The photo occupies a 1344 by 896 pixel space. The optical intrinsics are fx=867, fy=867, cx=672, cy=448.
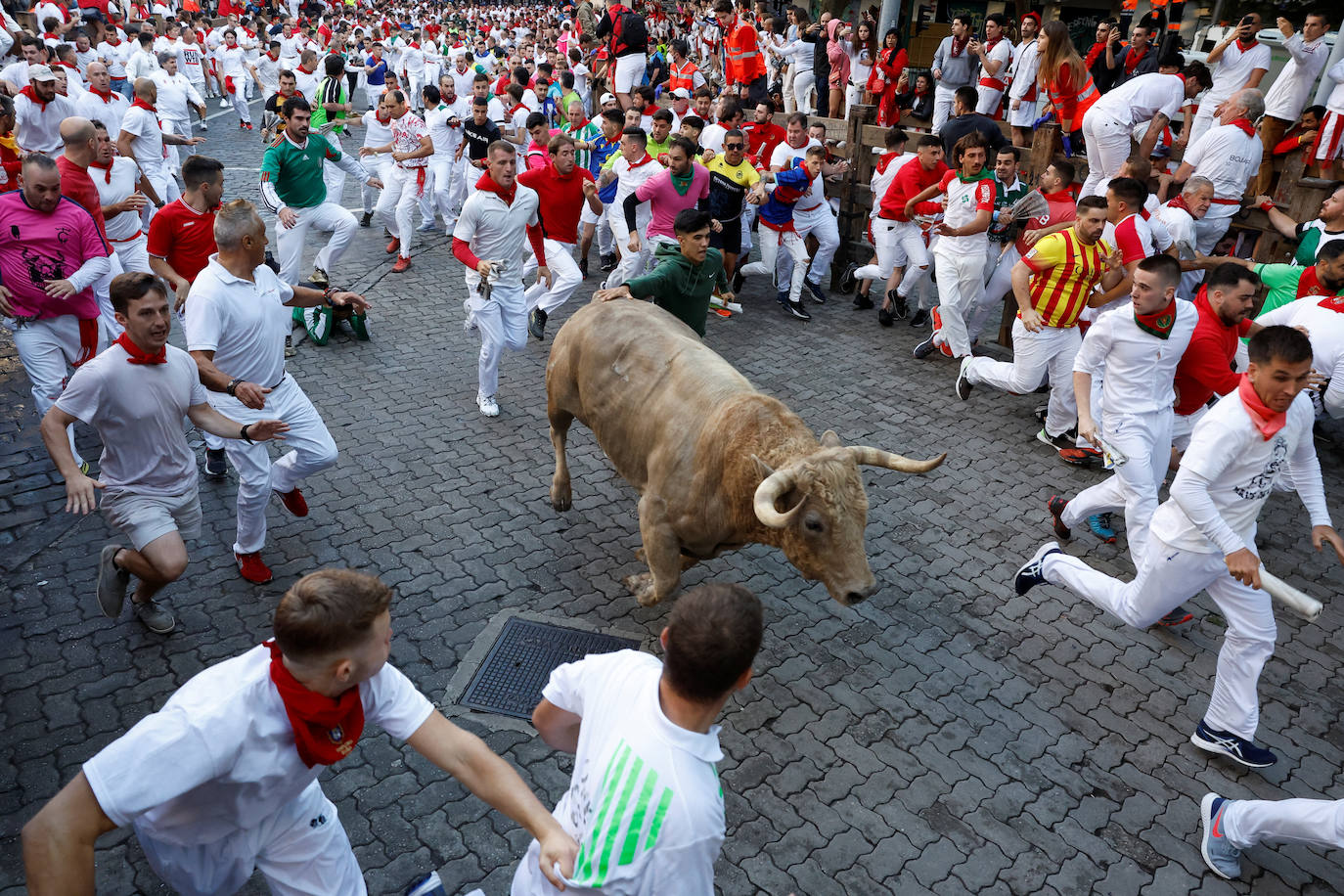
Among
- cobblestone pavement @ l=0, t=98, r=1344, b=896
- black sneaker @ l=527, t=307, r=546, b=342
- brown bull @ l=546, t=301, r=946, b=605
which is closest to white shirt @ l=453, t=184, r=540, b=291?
cobblestone pavement @ l=0, t=98, r=1344, b=896

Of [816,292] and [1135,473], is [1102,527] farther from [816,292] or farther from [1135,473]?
[816,292]

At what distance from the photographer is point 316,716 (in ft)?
8.53

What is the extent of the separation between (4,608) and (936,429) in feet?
25.0

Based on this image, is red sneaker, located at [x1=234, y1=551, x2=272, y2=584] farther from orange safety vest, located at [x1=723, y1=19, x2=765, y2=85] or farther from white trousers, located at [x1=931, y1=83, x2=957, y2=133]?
orange safety vest, located at [x1=723, y1=19, x2=765, y2=85]

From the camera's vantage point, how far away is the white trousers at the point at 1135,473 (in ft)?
19.5

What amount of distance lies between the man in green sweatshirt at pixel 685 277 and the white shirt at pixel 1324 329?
15.3 feet

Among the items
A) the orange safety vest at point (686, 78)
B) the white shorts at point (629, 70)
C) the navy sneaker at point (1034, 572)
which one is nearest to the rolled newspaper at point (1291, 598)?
the navy sneaker at point (1034, 572)

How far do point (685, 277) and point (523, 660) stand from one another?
3.21 m

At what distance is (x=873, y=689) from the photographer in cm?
524

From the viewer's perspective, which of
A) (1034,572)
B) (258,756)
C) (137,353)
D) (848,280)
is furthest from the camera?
(848,280)

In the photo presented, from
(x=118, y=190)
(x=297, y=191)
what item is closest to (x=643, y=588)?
(x=297, y=191)

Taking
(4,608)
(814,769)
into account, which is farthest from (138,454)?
(814,769)

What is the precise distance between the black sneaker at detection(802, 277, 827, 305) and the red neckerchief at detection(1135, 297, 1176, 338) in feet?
20.8

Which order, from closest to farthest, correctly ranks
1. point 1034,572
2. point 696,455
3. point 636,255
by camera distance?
point 696,455, point 1034,572, point 636,255
